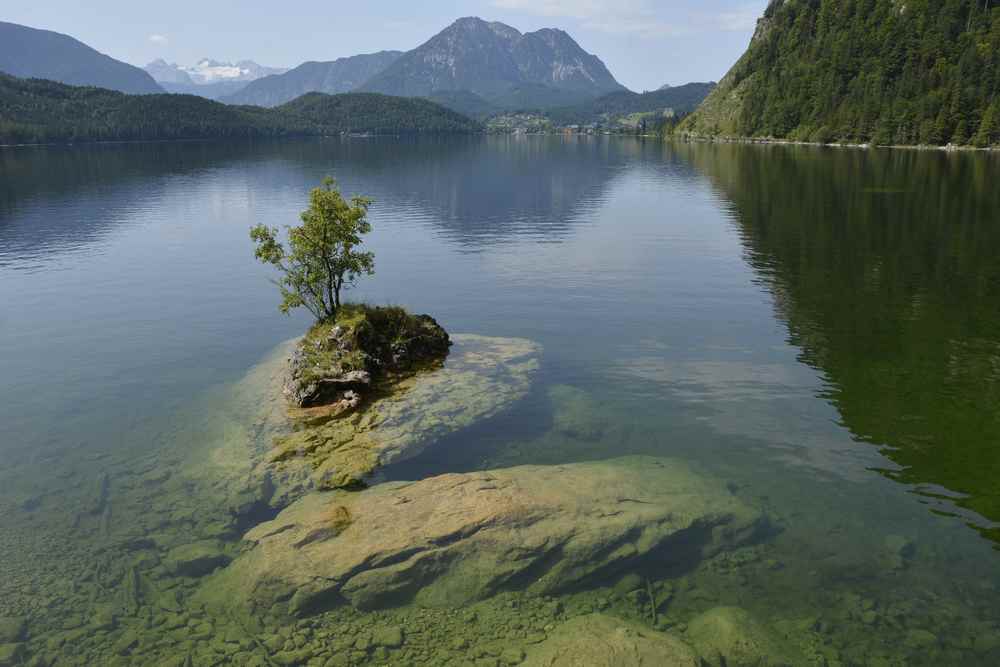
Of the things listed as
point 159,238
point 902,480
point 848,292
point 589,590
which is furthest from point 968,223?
point 159,238

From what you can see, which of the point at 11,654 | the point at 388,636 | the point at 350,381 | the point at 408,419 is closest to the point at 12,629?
the point at 11,654

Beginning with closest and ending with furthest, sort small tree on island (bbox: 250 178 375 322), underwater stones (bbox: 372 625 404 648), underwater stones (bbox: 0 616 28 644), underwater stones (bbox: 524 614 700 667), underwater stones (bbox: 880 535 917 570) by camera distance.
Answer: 1. underwater stones (bbox: 524 614 700 667)
2. underwater stones (bbox: 372 625 404 648)
3. underwater stones (bbox: 0 616 28 644)
4. underwater stones (bbox: 880 535 917 570)
5. small tree on island (bbox: 250 178 375 322)

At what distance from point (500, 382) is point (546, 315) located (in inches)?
700

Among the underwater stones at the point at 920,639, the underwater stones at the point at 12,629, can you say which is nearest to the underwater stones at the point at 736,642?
the underwater stones at the point at 920,639

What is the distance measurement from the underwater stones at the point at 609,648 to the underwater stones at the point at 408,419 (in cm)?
1313

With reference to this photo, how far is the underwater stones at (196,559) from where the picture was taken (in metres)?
24.4

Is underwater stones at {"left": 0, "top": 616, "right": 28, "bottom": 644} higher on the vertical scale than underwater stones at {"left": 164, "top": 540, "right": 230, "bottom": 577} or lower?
lower

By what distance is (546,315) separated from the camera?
57812 millimetres

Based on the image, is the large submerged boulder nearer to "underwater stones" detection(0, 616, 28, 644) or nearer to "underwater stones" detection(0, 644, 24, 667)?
"underwater stones" detection(0, 644, 24, 667)

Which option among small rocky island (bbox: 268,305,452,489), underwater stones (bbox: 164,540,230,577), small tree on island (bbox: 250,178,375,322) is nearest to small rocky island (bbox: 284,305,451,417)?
small rocky island (bbox: 268,305,452,489)

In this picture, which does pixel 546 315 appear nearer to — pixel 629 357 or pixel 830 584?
pixel 629 357

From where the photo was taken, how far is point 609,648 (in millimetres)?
19641

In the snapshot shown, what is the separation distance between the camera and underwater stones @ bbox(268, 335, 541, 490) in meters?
31.5

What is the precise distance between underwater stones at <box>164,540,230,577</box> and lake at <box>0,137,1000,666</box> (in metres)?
0.52
